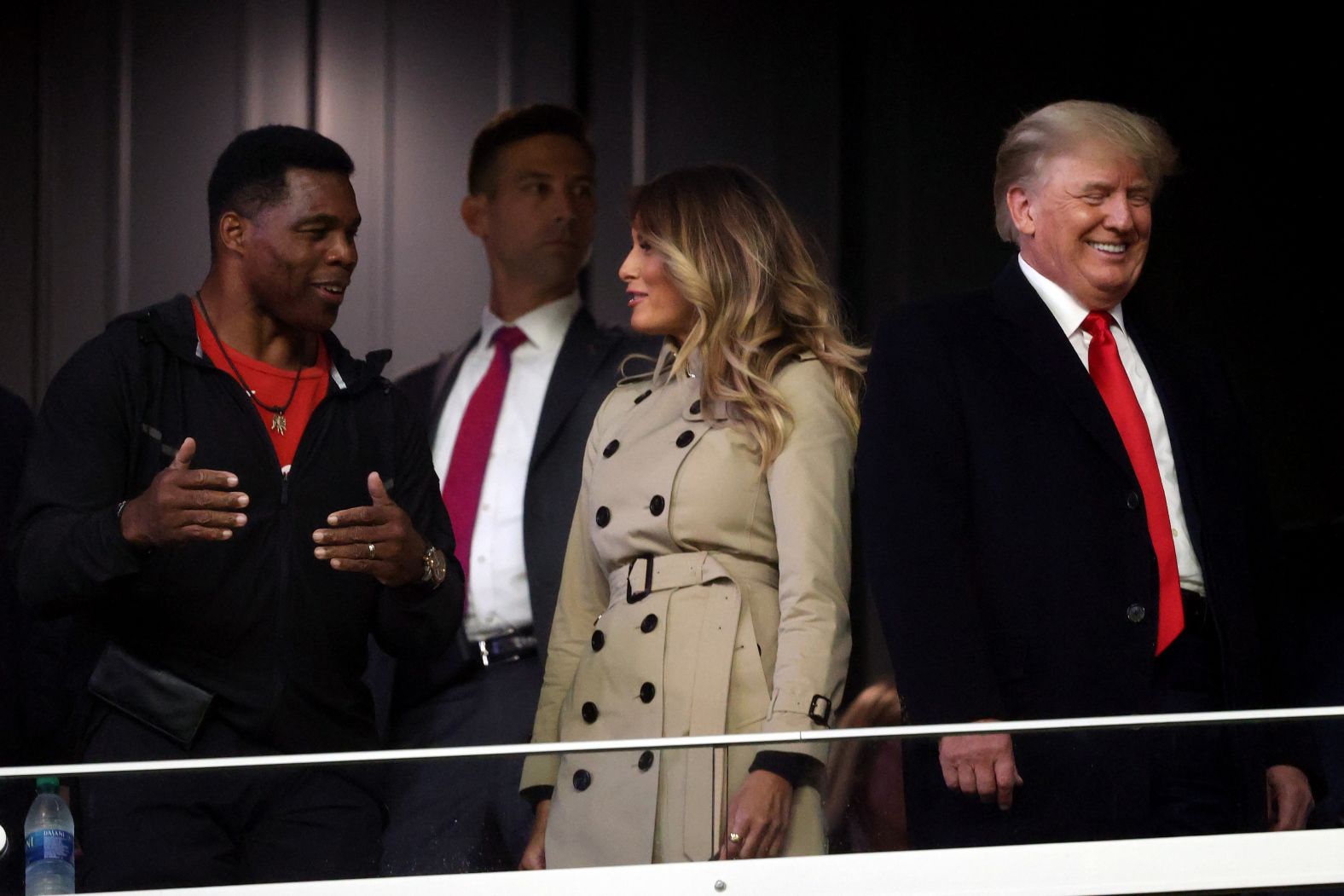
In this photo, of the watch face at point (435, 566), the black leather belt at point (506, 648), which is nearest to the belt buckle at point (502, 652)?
the black leather belt at point (506, 648)

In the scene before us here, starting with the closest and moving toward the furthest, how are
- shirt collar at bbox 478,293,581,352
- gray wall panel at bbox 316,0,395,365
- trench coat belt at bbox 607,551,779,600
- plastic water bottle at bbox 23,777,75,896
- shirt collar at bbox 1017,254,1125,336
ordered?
1. plastic water bottle at bbox 23,777,75,896
2. trench coat belt at bbox 607,551,779,600
3. shirt collar at bbox 1017,254,1125,336
4. gray wall panel at bbox 316,0,395,365
5. shirt collar at bbox 478,293,581,352

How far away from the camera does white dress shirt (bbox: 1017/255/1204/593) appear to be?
3.43 m

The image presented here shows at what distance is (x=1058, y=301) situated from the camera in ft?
11.6

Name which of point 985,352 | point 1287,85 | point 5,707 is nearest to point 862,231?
point 985,352

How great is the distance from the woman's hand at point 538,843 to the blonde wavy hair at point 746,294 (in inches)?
26.3

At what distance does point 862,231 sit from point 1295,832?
1.52 meters

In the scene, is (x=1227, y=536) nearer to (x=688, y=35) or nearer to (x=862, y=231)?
(x=862, y=231)

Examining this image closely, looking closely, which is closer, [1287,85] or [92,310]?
[92,310]

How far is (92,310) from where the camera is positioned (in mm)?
3859

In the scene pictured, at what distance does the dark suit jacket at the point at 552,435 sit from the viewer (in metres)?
3.73

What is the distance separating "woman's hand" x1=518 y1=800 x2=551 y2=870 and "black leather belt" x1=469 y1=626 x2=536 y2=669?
613mm

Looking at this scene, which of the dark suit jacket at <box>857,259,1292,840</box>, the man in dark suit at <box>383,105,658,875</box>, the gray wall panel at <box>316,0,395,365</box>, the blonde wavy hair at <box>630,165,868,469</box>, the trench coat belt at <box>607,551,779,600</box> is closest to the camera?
the dark suit jacket at <box>857,259,1292,840</box>

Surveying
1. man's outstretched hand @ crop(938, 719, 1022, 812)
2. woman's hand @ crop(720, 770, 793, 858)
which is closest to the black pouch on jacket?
woman's hand @ crop(720, 770, 793, 858)

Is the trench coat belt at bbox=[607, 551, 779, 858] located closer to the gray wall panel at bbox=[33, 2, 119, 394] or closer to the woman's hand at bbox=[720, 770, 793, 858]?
the woman's hand at bbox=[720, 770, 793, 858]
